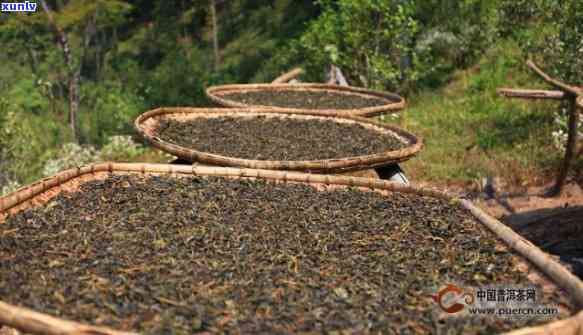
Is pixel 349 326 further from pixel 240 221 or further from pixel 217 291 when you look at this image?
pixel 240 221

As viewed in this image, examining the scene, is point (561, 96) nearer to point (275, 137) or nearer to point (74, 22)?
point (275, 137)

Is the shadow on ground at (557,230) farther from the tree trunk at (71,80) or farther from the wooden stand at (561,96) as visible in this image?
the tree trunk at (71,80)

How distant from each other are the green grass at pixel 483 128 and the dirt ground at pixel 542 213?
0.25 meters

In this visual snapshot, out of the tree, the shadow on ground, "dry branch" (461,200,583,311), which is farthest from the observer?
the tree

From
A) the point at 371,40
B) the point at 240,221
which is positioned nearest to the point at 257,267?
the point at 240,221

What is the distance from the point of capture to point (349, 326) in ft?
5.58

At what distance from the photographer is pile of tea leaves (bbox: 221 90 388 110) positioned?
507 centimetres

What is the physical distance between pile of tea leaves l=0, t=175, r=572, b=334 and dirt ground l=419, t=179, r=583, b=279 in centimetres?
148

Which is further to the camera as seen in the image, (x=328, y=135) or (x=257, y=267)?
(x=328, y=135)

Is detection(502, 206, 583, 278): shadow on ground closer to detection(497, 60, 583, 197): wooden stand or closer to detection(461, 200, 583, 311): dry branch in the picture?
detection(497, 60, 583, 197): wooden stand

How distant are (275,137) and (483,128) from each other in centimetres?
421

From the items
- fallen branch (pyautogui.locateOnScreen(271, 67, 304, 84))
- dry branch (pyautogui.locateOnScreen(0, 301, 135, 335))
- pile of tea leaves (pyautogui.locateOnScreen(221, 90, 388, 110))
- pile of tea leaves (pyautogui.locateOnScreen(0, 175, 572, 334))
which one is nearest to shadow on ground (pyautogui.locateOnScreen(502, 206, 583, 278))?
pile of tea leaves (pyautogui.locateOnScreen(221, 90, 388, 110))

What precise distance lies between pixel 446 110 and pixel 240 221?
6333 mm

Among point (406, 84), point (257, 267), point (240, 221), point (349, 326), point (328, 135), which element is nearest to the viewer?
point (349, 326)
